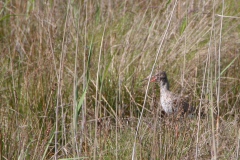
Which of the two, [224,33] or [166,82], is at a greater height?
[224,33]

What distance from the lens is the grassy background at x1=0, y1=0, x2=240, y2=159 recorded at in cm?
359

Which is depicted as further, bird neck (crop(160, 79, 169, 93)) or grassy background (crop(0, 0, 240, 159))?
bird neck (crop(160, 79, 169, 93))

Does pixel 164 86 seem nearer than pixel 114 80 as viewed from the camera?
No

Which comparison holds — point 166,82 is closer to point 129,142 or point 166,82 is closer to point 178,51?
point 178,51

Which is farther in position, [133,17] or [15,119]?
[133,17]

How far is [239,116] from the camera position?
4348 mm

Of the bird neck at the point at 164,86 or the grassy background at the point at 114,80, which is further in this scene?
the bird neck at the point at 164,86

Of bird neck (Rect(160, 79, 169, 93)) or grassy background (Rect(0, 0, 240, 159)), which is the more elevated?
grassy background (Rect(0, 0, 240, 159))

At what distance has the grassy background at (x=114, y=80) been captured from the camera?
11.8 feet

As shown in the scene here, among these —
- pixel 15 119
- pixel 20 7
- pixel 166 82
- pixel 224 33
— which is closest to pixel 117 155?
pixel 15 119

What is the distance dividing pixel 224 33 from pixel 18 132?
2690mm

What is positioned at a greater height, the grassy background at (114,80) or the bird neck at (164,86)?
the grassy background at (114,80)

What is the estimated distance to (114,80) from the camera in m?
5.22

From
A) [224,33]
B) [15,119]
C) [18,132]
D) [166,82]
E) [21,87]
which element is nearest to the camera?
[18,132]
